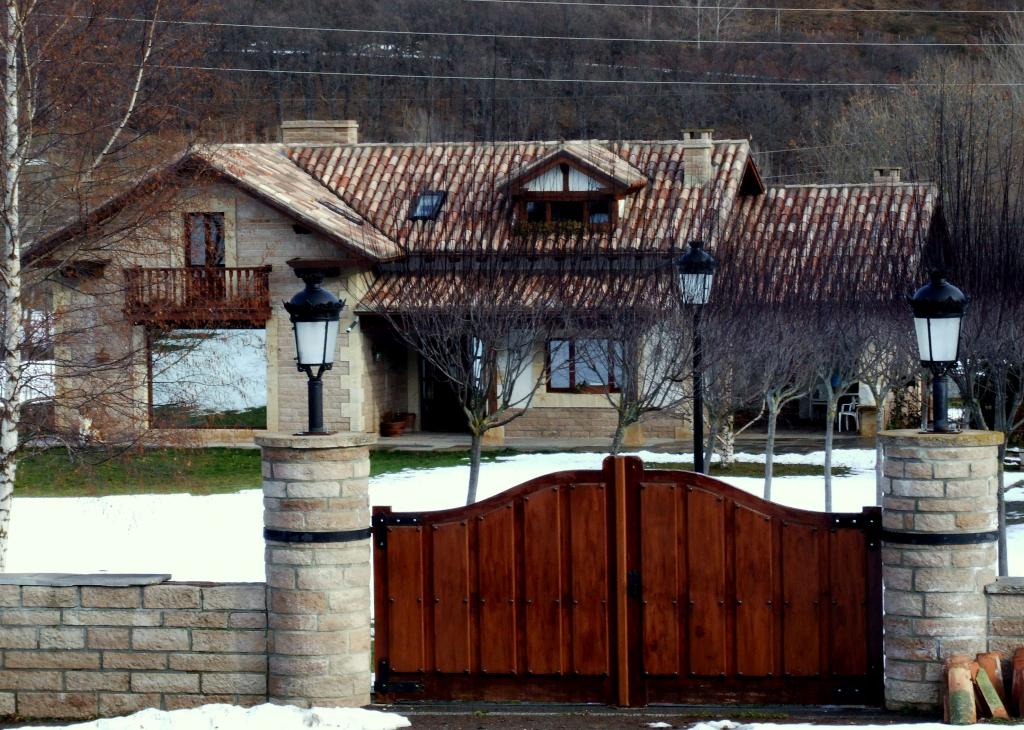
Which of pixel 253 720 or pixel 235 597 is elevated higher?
pixel 235 597

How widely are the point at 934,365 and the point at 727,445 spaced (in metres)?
14.8

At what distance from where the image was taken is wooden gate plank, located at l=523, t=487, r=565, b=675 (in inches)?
337

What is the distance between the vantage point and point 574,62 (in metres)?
64.2

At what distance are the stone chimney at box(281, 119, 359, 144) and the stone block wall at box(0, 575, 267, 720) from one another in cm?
2324

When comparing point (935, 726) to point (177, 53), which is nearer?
point (935, 726)

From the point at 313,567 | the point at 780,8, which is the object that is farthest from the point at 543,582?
the point at 780,8

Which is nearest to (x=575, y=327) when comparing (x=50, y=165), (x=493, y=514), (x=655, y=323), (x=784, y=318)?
(x=655, y=323)

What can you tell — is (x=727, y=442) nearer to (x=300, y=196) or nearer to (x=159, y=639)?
(x=300, y=196)

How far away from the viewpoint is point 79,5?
1500 cm

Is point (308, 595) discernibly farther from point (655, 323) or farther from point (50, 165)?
point (655, 323)

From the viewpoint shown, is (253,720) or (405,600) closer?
(253,720)

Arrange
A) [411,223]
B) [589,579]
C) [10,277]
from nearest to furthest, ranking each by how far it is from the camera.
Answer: [589,579]
[10,277]
[411,223]

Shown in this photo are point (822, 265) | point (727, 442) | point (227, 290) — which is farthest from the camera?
point (227, 290)

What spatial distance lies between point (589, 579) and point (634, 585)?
278 mm
